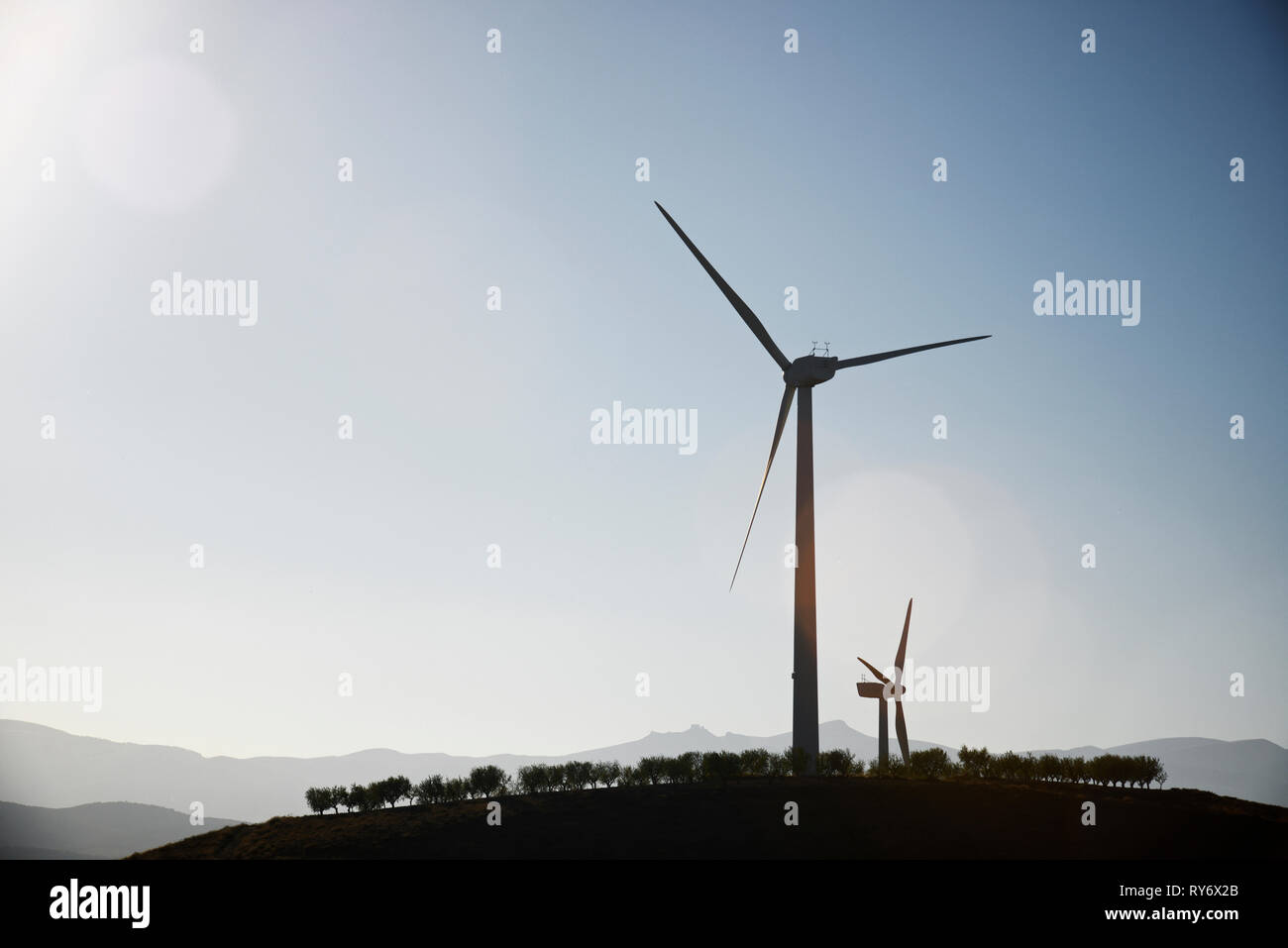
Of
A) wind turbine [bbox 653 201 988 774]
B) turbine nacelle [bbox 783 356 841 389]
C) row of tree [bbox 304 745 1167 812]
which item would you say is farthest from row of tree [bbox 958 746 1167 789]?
turbine nacelle [bbox 783 356 841 389]

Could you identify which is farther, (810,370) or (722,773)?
(810,370)

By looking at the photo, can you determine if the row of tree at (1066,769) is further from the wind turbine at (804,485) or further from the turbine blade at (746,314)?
the turbine blade at (746,314)

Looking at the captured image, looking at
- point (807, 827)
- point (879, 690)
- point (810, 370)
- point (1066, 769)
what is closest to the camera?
point (807, 827)

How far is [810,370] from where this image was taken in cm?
7112

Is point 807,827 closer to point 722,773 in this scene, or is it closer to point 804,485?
point 722,773

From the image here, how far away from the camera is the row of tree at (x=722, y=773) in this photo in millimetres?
61562

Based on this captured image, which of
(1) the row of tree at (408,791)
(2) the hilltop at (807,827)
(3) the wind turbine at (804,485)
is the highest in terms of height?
(3) the wind turbine at (804,485)

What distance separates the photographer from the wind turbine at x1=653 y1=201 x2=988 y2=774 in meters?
63.0

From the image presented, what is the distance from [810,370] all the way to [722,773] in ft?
94.2

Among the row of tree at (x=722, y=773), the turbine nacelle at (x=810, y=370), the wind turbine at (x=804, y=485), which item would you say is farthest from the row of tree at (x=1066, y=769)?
the turbine nacelle at (x=810, y=370)

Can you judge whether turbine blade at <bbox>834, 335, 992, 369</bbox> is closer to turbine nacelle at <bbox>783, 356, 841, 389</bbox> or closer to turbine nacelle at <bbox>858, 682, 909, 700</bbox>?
turbine nacelle at <bbox>783, 356, 841, 389</bbox>

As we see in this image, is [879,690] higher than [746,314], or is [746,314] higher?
[746,314]

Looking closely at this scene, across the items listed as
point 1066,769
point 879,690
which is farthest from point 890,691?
point 1066,769
